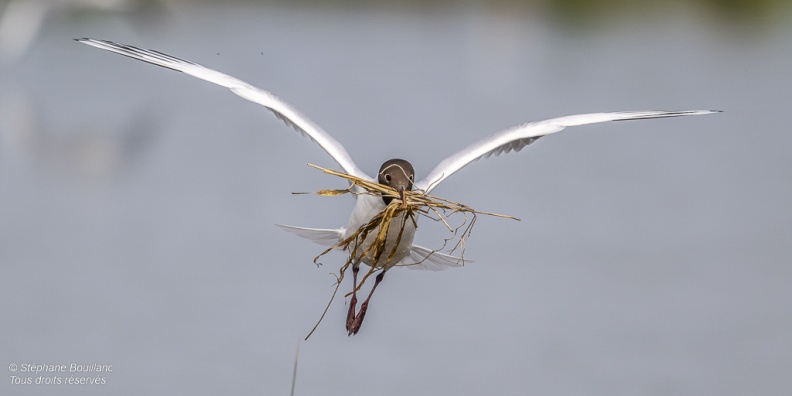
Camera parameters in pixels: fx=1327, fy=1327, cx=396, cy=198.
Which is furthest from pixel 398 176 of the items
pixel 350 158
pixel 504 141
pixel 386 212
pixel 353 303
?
pixel 353 303

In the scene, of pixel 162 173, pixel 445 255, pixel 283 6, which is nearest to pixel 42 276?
pixel 162 173

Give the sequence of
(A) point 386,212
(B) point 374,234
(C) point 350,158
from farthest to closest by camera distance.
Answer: (C) point 350,158, (B) point 374,234, (A) point 386,212

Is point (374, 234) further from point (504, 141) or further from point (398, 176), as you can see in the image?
point (504, 141)

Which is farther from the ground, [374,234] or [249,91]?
[249,91]

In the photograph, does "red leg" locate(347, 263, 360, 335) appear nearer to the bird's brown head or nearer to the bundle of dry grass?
the bundle of dry grass

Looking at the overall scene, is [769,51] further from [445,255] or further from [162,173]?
[445,255]

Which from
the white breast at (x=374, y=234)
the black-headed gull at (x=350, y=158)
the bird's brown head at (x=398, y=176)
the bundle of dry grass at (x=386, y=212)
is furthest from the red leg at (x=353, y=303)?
the bird's brown head at (x=398, y=176)
